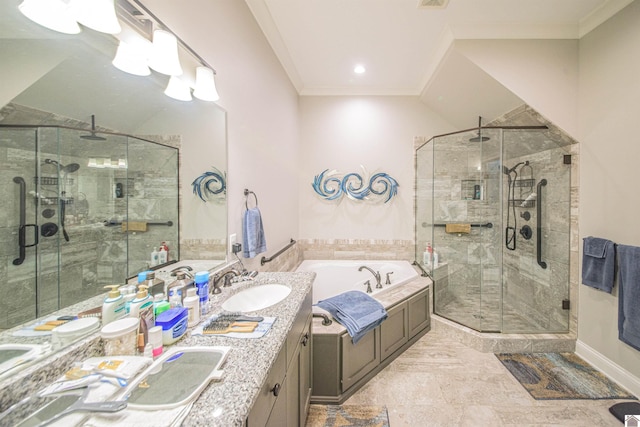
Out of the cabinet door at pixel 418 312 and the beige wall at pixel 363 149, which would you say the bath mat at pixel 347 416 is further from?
the beige wall at pixel 363 149

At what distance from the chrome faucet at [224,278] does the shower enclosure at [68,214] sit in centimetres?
42

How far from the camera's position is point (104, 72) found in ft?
2.78

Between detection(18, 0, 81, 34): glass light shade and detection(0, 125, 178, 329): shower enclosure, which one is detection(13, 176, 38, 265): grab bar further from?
detection(18, 0, 81, 34): glass light shade

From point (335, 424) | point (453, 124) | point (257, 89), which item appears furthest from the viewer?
point (453, 124)

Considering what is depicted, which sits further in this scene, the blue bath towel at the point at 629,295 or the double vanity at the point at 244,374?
the blue bath towel at the point at 629,295

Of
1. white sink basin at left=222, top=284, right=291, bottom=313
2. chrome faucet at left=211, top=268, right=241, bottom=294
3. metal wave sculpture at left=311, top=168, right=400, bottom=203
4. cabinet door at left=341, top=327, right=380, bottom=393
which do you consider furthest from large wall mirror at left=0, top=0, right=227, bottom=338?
metal wave sculpture at left=311, top=168, right=400, bottom=203

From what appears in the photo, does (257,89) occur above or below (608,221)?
above

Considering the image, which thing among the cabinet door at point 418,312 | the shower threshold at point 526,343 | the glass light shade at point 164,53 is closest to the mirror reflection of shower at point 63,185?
the glass light shade at point 164,53

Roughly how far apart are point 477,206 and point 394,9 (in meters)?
2.16

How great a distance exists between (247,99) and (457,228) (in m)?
2.74

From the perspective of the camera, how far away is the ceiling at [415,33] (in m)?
1.93

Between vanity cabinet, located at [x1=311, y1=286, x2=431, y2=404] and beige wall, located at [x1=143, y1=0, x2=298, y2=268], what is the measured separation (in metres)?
0.87

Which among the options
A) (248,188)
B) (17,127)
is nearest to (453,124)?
(248,188)

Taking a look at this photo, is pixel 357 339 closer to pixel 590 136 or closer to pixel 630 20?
pixel 590 136
